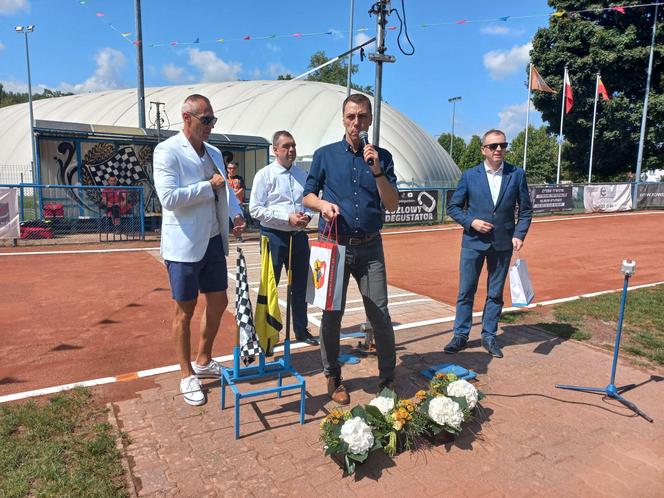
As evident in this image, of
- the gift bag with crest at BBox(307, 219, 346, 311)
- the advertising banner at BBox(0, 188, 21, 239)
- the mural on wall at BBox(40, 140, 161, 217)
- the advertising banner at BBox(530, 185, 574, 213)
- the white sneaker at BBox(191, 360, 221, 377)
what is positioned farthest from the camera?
the advertising banner at BBox(530, 185, 574, 213)

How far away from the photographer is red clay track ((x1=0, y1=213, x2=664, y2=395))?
4426mm

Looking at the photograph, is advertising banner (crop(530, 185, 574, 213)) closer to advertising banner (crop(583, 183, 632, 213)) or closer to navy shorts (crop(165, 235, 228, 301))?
advertising banner (crop(583, 183, 632, 213))

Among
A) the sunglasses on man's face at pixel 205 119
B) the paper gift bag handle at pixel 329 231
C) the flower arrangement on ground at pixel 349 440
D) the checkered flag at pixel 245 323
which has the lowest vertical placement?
the flower arrangement on ground at pixel 349 440

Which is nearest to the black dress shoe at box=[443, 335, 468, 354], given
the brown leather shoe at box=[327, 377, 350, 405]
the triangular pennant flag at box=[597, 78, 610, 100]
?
the brown leather shoe at box=[327, 377, 350, 405]

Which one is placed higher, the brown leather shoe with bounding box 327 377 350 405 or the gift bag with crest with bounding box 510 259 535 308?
the gift bag with crest with bounding box 510 259 535 308

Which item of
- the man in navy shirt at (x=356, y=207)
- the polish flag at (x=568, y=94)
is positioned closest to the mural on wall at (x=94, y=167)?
the man in navy shirt at (x=356, y=207)

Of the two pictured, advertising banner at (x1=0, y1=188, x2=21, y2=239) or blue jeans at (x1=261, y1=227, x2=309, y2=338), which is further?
advertising banner at (x1=0, y1=188, x2=21, y2=239)

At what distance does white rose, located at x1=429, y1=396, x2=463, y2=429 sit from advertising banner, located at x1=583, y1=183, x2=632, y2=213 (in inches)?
949

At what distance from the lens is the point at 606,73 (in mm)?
28781

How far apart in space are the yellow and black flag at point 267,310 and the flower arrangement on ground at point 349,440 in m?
0.79

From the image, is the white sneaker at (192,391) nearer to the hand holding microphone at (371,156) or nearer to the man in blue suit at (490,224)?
the hand holding microphone at (371,156)

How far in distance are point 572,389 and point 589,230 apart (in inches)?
581

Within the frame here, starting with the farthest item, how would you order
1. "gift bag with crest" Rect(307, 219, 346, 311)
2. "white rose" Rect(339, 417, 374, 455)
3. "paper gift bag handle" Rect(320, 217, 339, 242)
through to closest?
"paper gift bag handle" Rect(320, 217, 339, 242)
"gift bag with crest" Rect(307, 219, 346, 311)
"white rose" Rect(339, 417, 374, 455)

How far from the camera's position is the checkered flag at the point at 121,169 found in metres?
16.8
